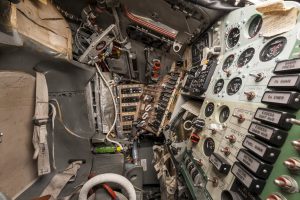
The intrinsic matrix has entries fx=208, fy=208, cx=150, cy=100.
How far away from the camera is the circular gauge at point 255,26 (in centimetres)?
153

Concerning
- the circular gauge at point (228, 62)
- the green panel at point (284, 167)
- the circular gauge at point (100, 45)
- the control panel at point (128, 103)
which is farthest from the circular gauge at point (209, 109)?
the circular gauge at point (100, 45)

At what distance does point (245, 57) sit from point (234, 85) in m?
0.22

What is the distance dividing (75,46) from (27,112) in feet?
3.56

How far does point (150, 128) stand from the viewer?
2.83 meters

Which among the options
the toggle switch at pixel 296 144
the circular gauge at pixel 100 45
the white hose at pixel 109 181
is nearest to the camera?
the toggle switch at pixel 296 144

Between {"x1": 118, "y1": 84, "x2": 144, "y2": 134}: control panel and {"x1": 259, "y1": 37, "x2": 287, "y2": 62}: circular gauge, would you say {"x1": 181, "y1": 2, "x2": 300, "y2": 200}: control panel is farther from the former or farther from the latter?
{"x1": 118, "y1": 84, "x2": 144, "y2": 134}: control panel

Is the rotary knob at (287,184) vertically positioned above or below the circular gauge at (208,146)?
above

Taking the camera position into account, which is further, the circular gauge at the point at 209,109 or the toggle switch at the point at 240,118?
the circular gauge at the point at 209,109

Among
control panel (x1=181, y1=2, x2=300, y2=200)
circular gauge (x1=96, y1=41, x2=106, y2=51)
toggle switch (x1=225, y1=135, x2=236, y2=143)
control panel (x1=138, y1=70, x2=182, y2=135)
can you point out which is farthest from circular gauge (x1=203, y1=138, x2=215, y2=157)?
circular gauge (x1=96, y1=41, x2=106, y2=51)

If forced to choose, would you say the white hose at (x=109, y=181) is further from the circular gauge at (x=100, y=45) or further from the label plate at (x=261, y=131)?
the circular gauge at (x=100, y=45)

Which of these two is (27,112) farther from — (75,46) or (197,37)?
(197,37)

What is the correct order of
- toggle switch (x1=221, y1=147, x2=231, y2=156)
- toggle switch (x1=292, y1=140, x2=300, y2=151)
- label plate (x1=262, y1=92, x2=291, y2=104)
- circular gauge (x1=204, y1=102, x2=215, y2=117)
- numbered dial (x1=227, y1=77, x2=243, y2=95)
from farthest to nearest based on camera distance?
circular gauge (x1=204, y1=102, x2=215, y2=117) → numbered dial (x1=227, y1=77, x2=243, y2=95) → toggle switch (x1=221, y1=147, x2=231, y2=156) → label plate (x1=262, y1=92, x2=291, y2=104) → toggle switch (x1=292, y1=140, x2=300, y2=151)

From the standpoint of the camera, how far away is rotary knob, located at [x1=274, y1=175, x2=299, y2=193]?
2.73 ft

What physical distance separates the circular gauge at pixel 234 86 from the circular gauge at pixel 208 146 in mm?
386
